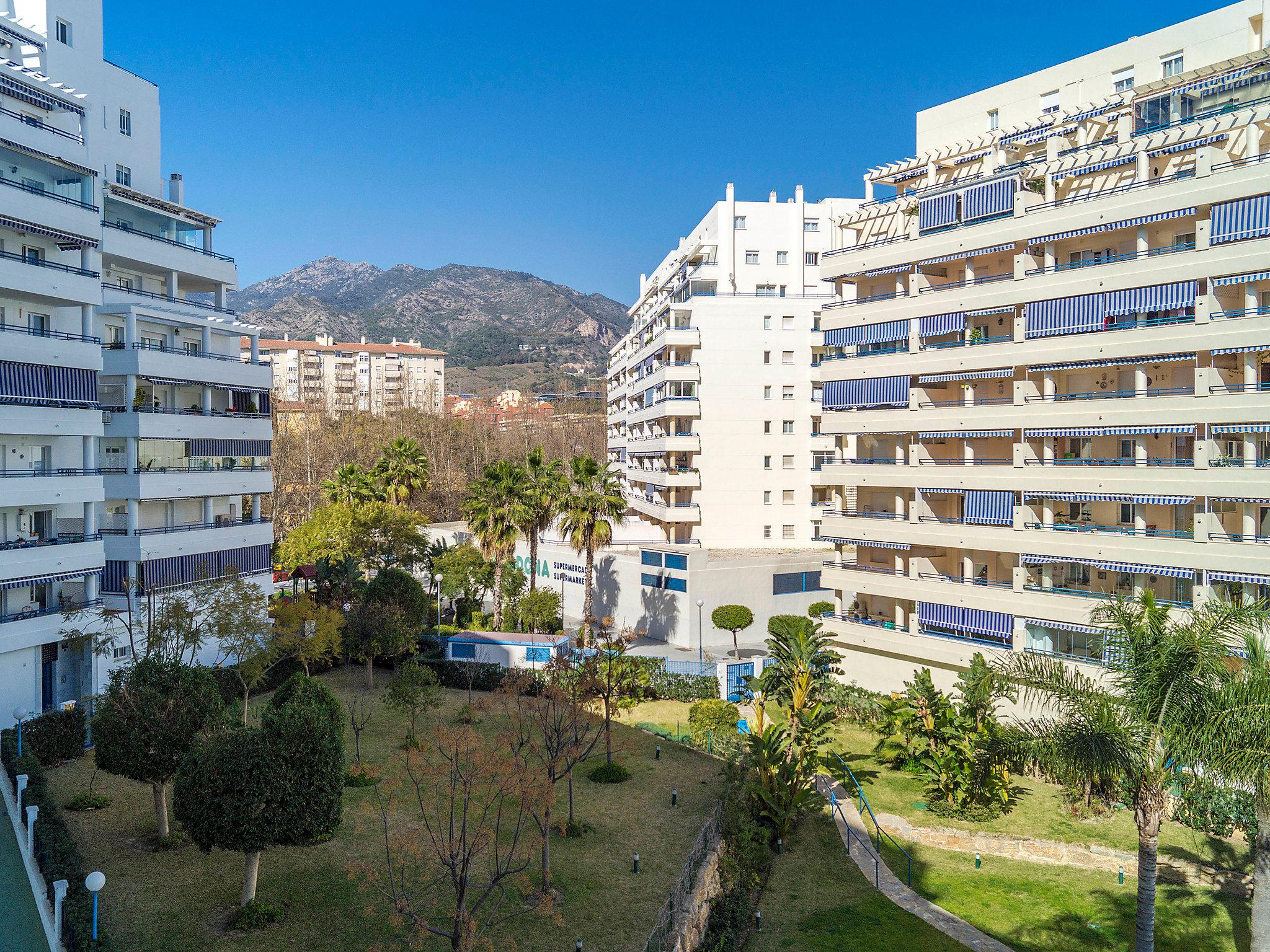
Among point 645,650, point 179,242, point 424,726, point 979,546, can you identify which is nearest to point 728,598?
point 645,650

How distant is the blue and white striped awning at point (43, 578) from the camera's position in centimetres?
2861

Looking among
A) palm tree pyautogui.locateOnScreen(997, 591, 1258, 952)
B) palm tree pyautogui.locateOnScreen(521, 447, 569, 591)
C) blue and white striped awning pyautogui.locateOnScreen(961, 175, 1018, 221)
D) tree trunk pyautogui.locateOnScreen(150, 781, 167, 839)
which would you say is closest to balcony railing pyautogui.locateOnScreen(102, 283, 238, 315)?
palm tree pyautogui.locateOnScreen(521, 447, 569, 591)

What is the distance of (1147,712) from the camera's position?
53.0 feet

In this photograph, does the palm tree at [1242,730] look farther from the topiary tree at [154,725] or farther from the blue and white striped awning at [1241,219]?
the topiary tree at [154,725]

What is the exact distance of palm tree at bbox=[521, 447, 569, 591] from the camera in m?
42.2

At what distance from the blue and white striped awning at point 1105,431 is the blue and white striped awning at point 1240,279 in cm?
450

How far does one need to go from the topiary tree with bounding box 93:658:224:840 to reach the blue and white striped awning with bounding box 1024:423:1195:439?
2809cm

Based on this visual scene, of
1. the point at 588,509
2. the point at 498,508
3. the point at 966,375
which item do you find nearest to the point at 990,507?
the point at 966,375

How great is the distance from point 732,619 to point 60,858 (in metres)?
28.8

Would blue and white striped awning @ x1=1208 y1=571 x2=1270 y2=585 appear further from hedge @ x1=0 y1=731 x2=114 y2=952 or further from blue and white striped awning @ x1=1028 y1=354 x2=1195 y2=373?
hedge @ x1=0 y1=731 x2=114 y2=952

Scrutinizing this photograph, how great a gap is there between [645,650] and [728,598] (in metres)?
5.07

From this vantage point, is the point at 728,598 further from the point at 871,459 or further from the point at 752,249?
the point at 752,249

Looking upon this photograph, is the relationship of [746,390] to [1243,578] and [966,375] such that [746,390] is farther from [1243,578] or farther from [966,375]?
[1243,578]

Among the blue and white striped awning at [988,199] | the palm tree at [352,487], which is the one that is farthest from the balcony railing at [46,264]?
the blue and white striped awning at [988,199]
